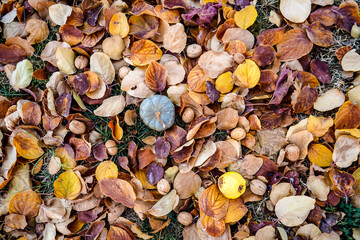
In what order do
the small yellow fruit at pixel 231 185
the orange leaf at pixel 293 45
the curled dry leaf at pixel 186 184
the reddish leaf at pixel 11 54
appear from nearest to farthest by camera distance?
the small yellow fruit at pixel 231 185, the curled dry leaf at pixel 186 184, the orange leaf at pixel 293 45, the reddish leaf at pixel 11 54

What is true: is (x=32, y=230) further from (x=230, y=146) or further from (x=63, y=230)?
(x=230, y=146)

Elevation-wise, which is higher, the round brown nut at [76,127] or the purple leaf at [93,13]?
the purple leaf at [93,13]

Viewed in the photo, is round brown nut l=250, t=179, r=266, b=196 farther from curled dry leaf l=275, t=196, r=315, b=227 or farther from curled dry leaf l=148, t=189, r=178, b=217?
curled dry leaf l=148, t=189, r=178, b=217

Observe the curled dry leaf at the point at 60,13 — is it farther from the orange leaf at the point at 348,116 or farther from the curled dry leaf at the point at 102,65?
the orange leaf at the point at 348,116

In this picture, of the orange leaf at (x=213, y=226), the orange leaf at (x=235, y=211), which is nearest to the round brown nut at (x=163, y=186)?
the orange leaf at (x=213, y=226)

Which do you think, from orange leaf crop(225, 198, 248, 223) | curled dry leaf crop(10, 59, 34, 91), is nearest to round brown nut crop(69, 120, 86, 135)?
curled dry leaf crop(10, 59, 34, 91)

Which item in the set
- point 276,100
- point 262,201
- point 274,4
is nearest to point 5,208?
point 262,201
